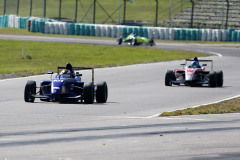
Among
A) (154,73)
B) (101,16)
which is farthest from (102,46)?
(101,16)

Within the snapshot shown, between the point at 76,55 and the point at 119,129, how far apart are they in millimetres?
30392

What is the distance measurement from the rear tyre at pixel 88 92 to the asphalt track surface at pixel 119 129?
25cm

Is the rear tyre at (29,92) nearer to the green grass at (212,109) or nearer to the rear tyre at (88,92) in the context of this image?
the rear tyre at (88,92)

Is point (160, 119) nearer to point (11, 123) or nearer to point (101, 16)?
point (11, 123)

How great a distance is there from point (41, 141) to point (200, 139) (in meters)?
2.63

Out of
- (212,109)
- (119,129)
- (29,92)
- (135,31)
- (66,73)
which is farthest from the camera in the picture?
(135,31)

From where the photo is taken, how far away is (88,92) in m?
17.1

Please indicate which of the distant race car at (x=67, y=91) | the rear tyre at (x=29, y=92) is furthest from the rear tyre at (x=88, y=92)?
the rear tyre at (x=29, y=92)

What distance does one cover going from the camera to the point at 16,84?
23.4m

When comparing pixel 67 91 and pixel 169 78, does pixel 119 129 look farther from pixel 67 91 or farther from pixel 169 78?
pixel 169 78

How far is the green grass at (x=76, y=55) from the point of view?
35.7 m

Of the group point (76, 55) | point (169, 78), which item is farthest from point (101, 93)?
point (76, 55)

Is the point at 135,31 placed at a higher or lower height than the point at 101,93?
higher

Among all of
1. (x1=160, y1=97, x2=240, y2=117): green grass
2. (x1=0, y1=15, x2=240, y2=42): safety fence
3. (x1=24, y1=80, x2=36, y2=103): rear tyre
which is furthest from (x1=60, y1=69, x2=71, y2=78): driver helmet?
(x1=0, y1=15, x2=240, y2=42): safety fence
